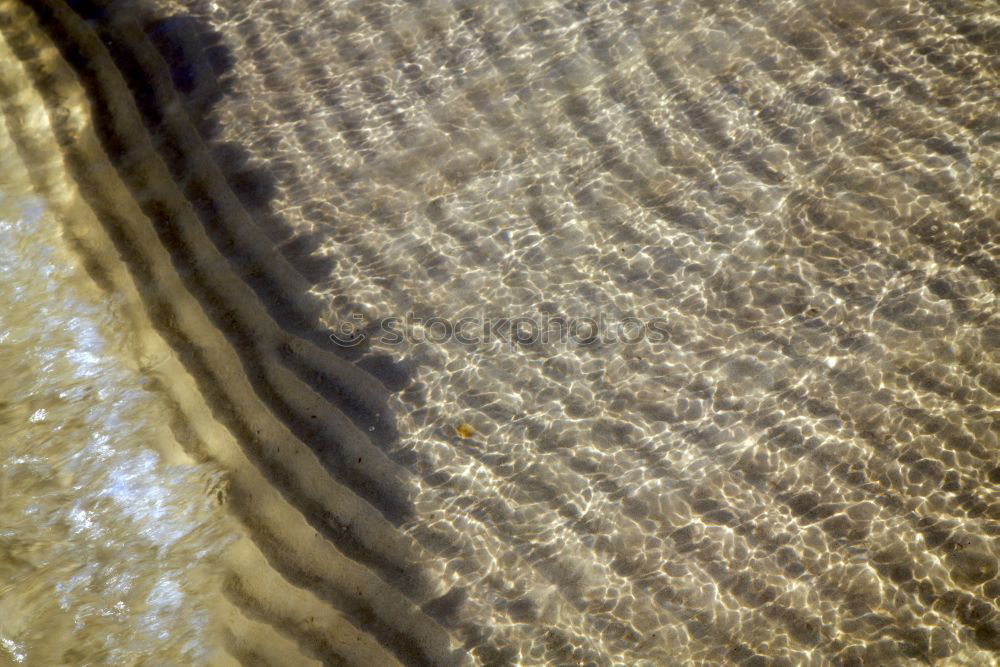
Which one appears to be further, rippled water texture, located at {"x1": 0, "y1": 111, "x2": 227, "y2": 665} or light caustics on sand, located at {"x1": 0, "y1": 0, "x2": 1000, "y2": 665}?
light caustics on sand, located at {"x1": 0, "y1": 0, "x2": 1000, "y2": 665}

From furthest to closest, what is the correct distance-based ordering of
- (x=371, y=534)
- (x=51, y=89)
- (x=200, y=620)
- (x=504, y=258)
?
(x=51, y=89) < (x=504, y=258) < (x=371, y=534) < (x=200, y=620)

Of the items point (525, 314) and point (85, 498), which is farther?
point (525, 314)

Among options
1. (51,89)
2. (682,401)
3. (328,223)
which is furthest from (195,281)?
(682,401)

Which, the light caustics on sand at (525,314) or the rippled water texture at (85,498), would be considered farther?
the light caustics on sand at (525,314)

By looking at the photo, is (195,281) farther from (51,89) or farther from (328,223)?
(51,89)

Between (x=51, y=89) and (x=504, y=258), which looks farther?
(x=51, y=89)
